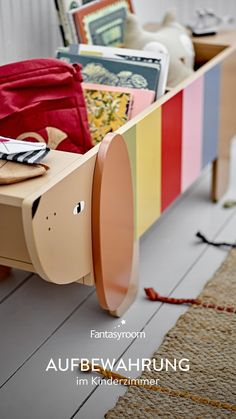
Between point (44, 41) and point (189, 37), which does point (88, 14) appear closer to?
point (44, 41)

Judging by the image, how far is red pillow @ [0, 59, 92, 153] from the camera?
163cm

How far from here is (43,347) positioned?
1.66 m

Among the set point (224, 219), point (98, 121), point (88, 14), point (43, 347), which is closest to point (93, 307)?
point (43, 347)

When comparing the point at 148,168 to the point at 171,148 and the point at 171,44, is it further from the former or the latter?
the point at 171,44

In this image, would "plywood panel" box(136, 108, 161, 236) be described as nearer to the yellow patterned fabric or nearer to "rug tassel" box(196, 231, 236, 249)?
the yellow patterned fabric

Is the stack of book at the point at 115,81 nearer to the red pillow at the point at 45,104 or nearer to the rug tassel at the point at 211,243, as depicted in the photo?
the red pillow at the point at 45,104

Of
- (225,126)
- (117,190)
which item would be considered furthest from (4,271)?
(225,126)

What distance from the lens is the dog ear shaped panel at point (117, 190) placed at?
1.41 m

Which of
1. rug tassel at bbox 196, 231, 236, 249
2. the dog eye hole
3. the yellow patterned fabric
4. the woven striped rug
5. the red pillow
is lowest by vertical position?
rug tassel at bbox 196, 231, 236, 249

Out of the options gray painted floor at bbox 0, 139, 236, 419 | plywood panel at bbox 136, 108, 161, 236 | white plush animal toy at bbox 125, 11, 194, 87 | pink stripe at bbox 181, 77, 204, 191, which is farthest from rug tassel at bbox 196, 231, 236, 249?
white plush animal toy at bbox 125, 11, 194, 87

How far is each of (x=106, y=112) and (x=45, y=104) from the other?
0.63 ft

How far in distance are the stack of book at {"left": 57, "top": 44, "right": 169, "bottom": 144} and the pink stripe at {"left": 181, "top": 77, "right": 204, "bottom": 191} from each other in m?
0.12

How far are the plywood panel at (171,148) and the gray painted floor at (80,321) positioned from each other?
0.61 ft

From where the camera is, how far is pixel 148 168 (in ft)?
5.94
